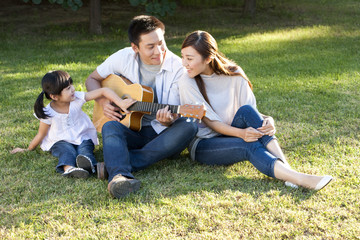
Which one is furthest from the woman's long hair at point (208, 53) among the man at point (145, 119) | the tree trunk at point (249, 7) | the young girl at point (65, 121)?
the tree trunk at point (249, 7)

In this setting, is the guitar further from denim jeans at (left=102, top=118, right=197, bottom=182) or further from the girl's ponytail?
the girl's ponytail

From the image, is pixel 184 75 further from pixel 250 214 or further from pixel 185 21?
pixel 185 21

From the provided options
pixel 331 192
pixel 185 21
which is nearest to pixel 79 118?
pixel 331 192

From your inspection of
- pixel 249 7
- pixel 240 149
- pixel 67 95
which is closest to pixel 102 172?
pixel 67 95

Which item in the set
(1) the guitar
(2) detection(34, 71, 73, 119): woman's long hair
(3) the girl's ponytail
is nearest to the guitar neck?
(1) the guitar

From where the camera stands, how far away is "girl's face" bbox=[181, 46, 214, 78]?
10.5 feet

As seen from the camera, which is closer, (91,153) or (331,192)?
(331,192)

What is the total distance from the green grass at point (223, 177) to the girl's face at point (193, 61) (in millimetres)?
747

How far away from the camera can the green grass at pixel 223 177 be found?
2.55 meters

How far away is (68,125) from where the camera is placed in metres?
3.59

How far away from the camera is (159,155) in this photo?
3283 millimetres

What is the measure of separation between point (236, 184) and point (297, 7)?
11.1 m

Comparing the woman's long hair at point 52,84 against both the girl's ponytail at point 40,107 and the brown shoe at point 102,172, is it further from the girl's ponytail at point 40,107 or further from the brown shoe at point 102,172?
the brown shoe at point 102,172

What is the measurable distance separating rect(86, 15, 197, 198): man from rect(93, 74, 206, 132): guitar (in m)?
0.07
